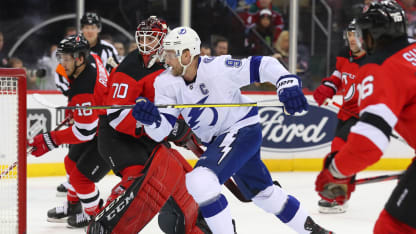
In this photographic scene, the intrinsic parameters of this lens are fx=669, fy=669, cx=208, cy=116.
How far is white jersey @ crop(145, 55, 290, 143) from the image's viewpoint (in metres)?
3.00

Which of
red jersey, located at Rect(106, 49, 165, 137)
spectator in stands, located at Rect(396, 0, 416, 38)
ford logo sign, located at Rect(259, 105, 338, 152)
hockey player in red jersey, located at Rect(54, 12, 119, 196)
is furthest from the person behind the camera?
spectator in stands, located at Rect(396, 0, 416, 38)

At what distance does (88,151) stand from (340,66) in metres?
1.75

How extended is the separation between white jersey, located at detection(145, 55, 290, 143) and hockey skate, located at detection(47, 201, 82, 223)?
4.34ft

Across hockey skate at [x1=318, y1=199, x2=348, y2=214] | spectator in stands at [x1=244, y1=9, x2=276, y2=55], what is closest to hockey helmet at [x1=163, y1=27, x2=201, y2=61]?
hockey skate at [x1=318, y1=199, x2=348, y2=214]

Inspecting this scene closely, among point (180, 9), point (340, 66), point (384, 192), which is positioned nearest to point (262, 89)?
point (180, 9)

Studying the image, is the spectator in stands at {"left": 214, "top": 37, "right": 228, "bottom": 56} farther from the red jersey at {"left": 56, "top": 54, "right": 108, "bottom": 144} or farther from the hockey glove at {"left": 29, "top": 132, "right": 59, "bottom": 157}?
the hockey glove at {"left": 29, "top": 132, "right": 59, "bottom": 157}

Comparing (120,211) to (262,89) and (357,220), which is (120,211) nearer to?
(357,220)

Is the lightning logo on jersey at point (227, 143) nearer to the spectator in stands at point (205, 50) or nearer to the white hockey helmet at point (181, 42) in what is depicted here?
the white hockey helmet at point (181, 42)

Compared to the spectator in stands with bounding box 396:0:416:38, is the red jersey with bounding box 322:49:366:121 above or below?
below

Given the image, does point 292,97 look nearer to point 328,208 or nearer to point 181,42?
point 181,42

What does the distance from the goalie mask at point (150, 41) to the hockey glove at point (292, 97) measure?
0.80 m

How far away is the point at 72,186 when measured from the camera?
4.01 meters

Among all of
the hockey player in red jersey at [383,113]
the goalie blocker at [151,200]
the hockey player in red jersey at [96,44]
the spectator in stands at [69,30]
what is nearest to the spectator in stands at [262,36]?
the spectator in stands at [69,30]

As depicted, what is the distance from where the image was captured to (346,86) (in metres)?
4.29
